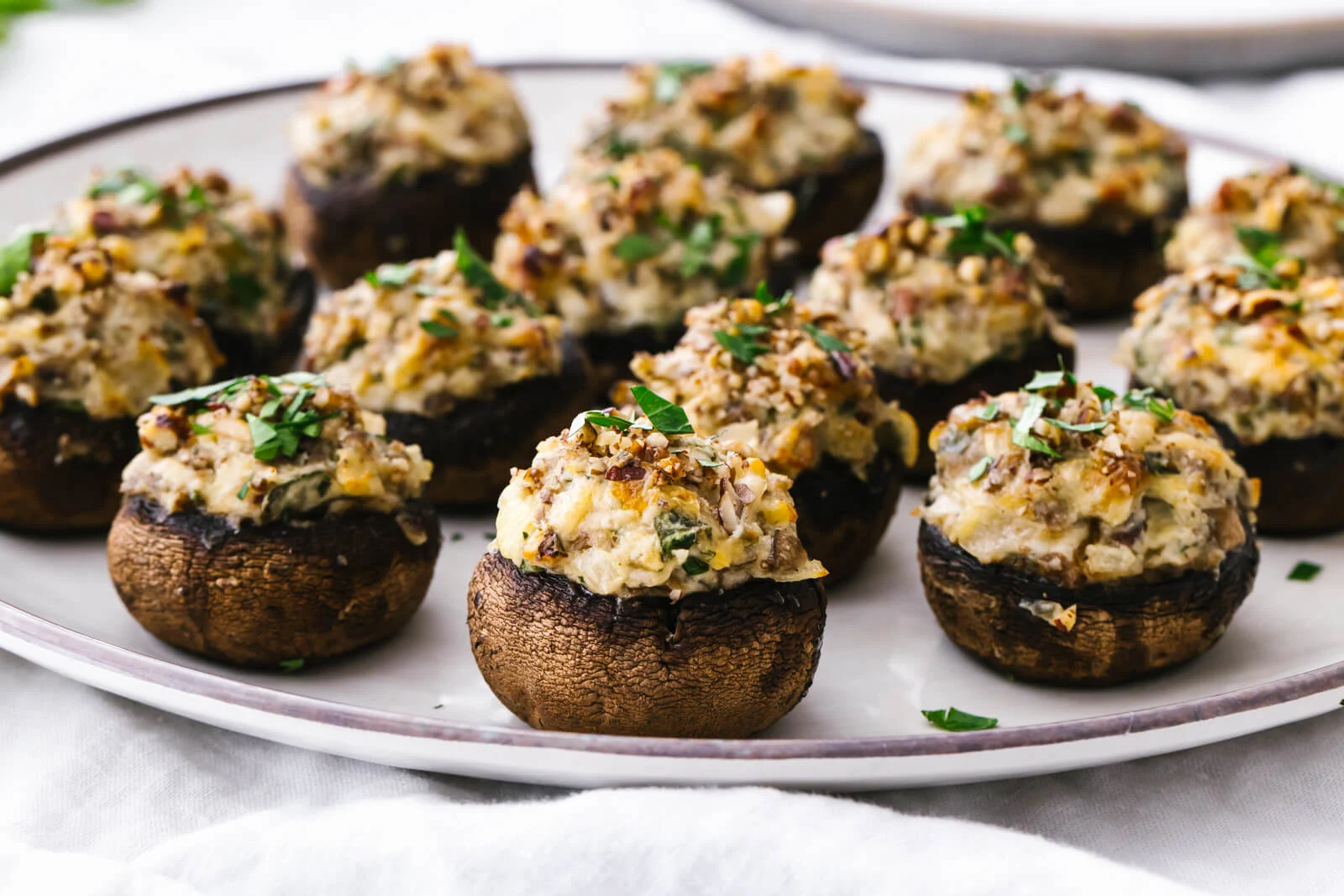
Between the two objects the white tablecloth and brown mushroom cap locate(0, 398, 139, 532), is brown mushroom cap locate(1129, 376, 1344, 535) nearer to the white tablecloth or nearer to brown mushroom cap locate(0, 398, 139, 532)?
the white tablecloth

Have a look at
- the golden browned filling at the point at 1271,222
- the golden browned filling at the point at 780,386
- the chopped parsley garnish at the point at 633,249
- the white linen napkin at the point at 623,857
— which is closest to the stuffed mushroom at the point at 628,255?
the chopped parsley garnish at the point at 633,249

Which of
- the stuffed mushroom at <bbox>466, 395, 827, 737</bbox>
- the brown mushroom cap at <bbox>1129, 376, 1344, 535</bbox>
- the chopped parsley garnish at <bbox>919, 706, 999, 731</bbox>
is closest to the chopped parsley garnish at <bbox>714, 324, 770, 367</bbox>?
the stuffed mushroom at <bbox>466, 395, 827, 737</bbox>

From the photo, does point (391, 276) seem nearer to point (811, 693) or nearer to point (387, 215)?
point (387, 215)

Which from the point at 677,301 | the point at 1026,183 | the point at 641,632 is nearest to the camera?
the point at 641,632

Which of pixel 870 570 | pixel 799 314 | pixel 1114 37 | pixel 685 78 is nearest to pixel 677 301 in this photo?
pixel 799 314

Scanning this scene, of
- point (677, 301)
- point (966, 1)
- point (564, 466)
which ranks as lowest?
point (966, 1)

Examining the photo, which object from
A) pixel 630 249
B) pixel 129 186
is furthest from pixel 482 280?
pixel 129 186

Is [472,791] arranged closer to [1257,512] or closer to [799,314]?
[799,314]
